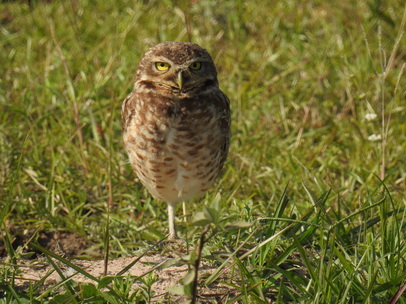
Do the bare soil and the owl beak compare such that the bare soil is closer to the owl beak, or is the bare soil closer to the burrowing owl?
the burrowing owl

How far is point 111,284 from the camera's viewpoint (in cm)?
248

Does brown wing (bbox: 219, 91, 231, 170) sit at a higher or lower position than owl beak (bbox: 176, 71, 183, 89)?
lower

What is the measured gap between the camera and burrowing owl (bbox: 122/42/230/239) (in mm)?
2820

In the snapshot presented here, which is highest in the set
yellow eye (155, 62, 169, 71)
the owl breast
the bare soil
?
yellow eye (155, 62, 169, 71)

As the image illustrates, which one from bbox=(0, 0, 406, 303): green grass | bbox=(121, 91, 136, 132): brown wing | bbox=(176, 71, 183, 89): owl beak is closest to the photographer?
bbox=(0, 0, 406, 303): green grass

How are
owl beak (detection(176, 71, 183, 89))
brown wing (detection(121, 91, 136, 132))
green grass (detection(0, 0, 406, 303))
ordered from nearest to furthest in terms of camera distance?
green grass (detection(0, 0, 406, 303)) < owl beak (detection(176, 71, 183, 89)) < brown wing (detection(121, 91, 136, 132))

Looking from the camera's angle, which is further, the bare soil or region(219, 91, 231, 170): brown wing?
region(219, 91, 231, 170): brown wing

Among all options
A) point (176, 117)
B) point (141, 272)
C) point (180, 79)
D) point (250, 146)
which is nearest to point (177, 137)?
point (176, 117)

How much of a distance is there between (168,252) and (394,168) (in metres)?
1.55

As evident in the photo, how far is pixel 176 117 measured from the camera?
2838mm

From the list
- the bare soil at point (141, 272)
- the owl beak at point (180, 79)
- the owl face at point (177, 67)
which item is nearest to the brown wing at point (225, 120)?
the owl face at point (177, 67)

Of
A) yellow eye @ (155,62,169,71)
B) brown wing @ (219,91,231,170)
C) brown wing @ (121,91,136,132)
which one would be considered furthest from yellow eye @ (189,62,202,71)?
brown wing @ (121,91,136,132)

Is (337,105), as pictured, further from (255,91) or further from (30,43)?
(30,43)

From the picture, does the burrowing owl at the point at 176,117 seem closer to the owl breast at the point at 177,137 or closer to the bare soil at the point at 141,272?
the owl breast at the point at 177,137
